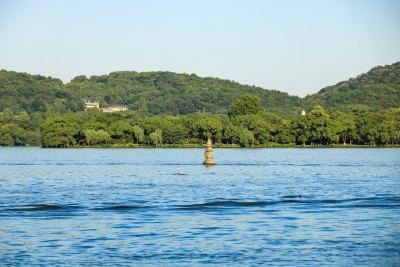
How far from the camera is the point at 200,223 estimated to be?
99.9 ft

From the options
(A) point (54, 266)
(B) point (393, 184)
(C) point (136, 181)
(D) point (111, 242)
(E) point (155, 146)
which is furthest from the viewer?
(E) point (155, 146)

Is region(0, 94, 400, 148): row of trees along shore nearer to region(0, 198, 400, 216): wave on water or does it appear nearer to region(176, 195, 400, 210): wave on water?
region(176, 195, 400, 210): wave on water

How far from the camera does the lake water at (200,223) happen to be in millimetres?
23047

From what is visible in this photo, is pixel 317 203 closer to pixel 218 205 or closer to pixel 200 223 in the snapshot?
pixel 218 205

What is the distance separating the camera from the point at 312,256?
75.2 ft

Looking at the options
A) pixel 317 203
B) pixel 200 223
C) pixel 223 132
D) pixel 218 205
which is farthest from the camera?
pixel 223 132

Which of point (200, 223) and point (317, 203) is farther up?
point (317, 203)

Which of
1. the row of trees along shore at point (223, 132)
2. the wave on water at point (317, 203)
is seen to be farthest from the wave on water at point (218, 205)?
the row of trees along shore at point (223, 132)

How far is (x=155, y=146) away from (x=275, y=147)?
1292 inches

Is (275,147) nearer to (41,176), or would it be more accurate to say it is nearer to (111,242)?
(41,176)

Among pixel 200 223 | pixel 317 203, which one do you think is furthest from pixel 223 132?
pixel 200 223

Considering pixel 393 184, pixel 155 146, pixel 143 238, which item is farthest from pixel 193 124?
pixel 143 238

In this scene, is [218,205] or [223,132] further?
[223,132]

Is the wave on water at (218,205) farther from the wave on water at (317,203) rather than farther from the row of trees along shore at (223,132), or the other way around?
the row of trees along shore at (223,132)
